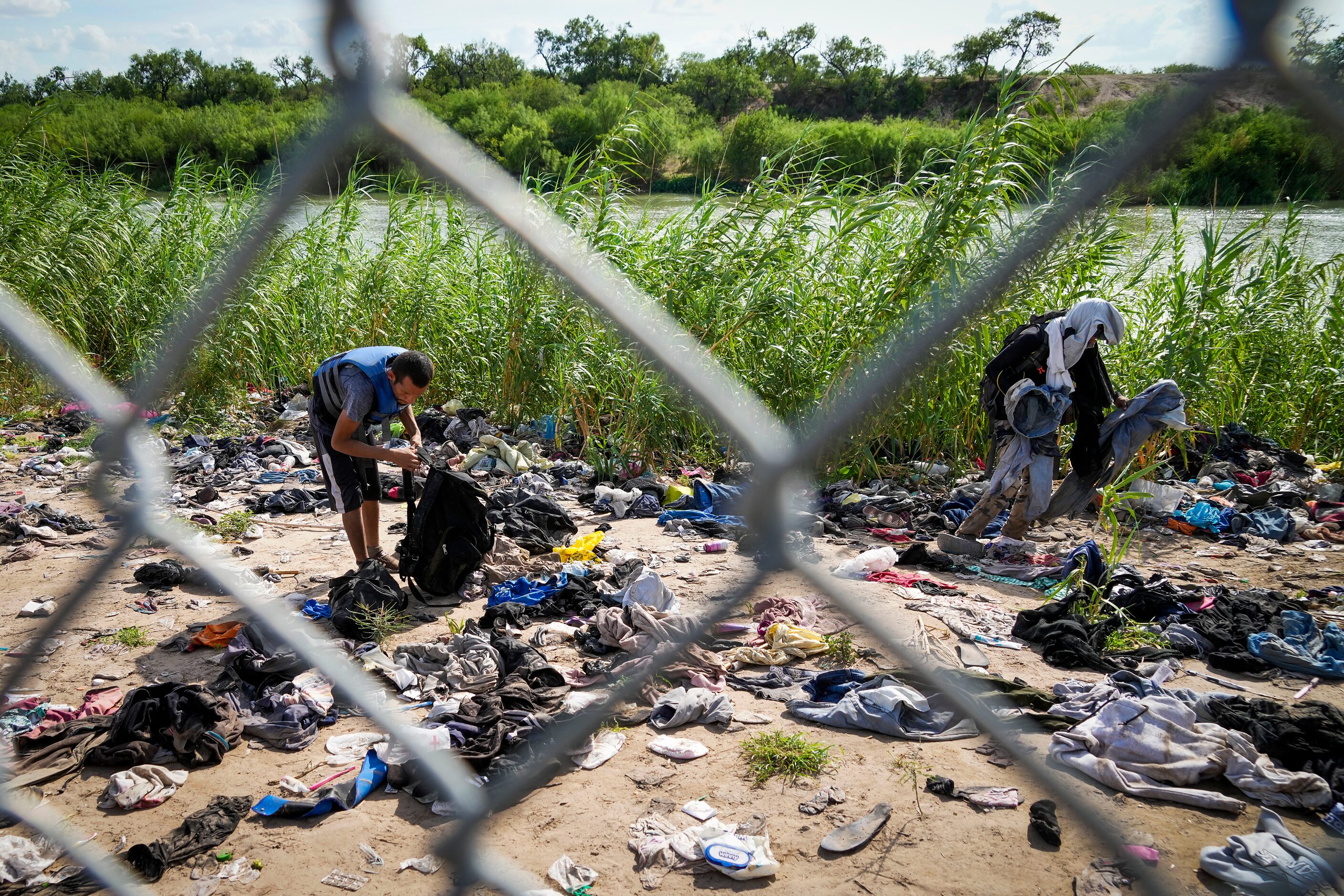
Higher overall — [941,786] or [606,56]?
[606,56]

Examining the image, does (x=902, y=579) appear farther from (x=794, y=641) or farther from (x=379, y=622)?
(x=379, y=622)

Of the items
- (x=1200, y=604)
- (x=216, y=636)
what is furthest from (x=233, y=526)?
(x=1200, y=604)

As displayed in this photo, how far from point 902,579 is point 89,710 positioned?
141 inches

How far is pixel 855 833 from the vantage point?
2346mm

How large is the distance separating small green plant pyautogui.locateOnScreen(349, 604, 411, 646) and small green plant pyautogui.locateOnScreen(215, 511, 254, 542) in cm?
169

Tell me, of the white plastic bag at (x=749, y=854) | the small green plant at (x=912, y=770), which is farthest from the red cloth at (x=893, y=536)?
the white plastic bag at (x=749, y=854)

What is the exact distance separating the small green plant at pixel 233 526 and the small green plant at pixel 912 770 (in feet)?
13.0

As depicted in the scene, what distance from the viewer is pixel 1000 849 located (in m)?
2.29

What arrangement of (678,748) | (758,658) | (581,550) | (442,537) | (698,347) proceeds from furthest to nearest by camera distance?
(581,550), (442,537), (758,658), (678,748), (698,347)

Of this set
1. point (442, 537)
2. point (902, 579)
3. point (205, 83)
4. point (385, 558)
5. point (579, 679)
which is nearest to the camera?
point (205, 83)

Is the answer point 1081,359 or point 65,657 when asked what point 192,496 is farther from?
point 1081,359

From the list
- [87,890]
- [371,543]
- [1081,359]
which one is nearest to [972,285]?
[87,890]

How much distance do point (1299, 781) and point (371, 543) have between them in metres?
3.96

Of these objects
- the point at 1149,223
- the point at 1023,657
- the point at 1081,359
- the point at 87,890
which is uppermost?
the point at 1149,223
